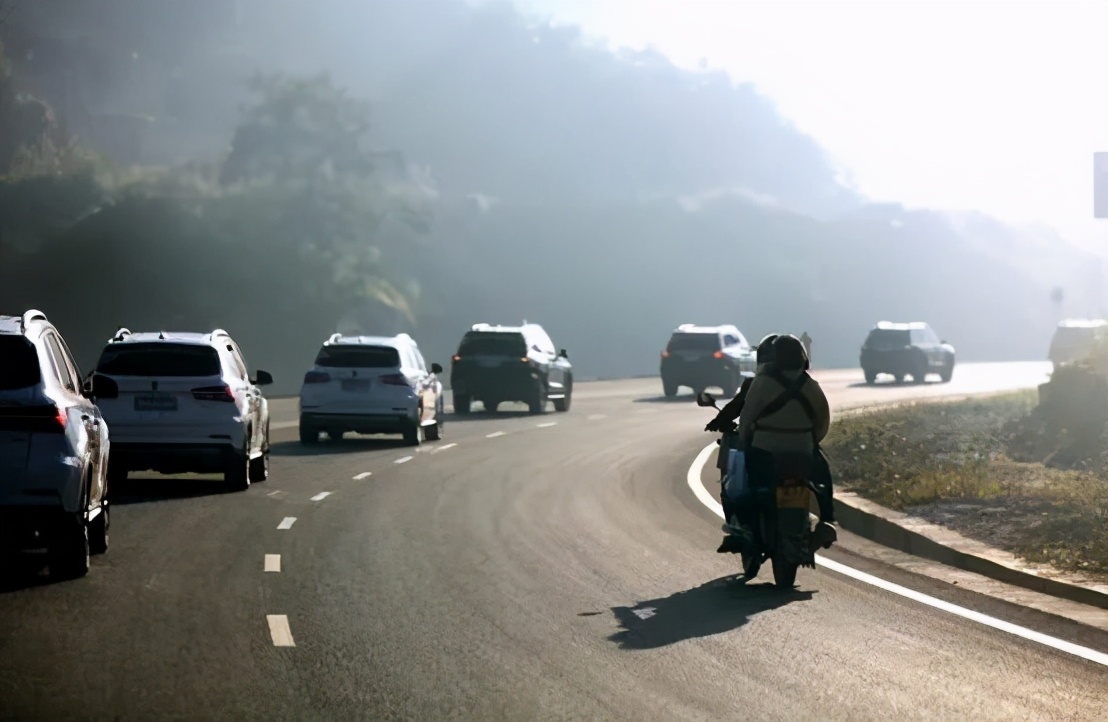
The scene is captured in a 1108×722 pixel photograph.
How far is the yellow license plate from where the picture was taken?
12258 mm

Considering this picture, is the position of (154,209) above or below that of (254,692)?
above

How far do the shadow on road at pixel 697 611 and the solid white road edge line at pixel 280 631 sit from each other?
188 cm

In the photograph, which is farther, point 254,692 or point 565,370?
point 565,370

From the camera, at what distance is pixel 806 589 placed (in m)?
12.5

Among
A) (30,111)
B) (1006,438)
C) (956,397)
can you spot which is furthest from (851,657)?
A: (30,111)

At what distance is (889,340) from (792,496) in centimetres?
4804

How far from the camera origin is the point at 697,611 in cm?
1134

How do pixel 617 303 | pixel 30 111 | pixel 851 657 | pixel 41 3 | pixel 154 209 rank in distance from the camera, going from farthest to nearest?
pixel 617 303 < pixel 41 3 < pixel 30 111 < pixel 154 209 < pixel 851 657

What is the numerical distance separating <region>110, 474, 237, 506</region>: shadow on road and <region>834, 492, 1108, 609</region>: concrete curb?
7416 mm

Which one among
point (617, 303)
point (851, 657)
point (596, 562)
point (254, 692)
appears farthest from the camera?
point (617, 303)

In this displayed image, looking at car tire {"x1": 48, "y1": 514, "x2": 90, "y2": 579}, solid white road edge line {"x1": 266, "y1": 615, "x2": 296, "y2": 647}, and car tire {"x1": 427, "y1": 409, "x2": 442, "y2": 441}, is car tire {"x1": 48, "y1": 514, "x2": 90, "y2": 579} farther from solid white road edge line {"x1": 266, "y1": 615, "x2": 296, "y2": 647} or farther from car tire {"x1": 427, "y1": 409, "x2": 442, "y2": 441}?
car tire {"x1": 427, "y1": 409, "x2": 442, "y2": 441}

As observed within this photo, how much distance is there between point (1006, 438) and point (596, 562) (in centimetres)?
1528

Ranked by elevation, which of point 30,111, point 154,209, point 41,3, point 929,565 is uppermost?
point 41,3

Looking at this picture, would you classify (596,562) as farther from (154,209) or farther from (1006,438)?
(154,209)
